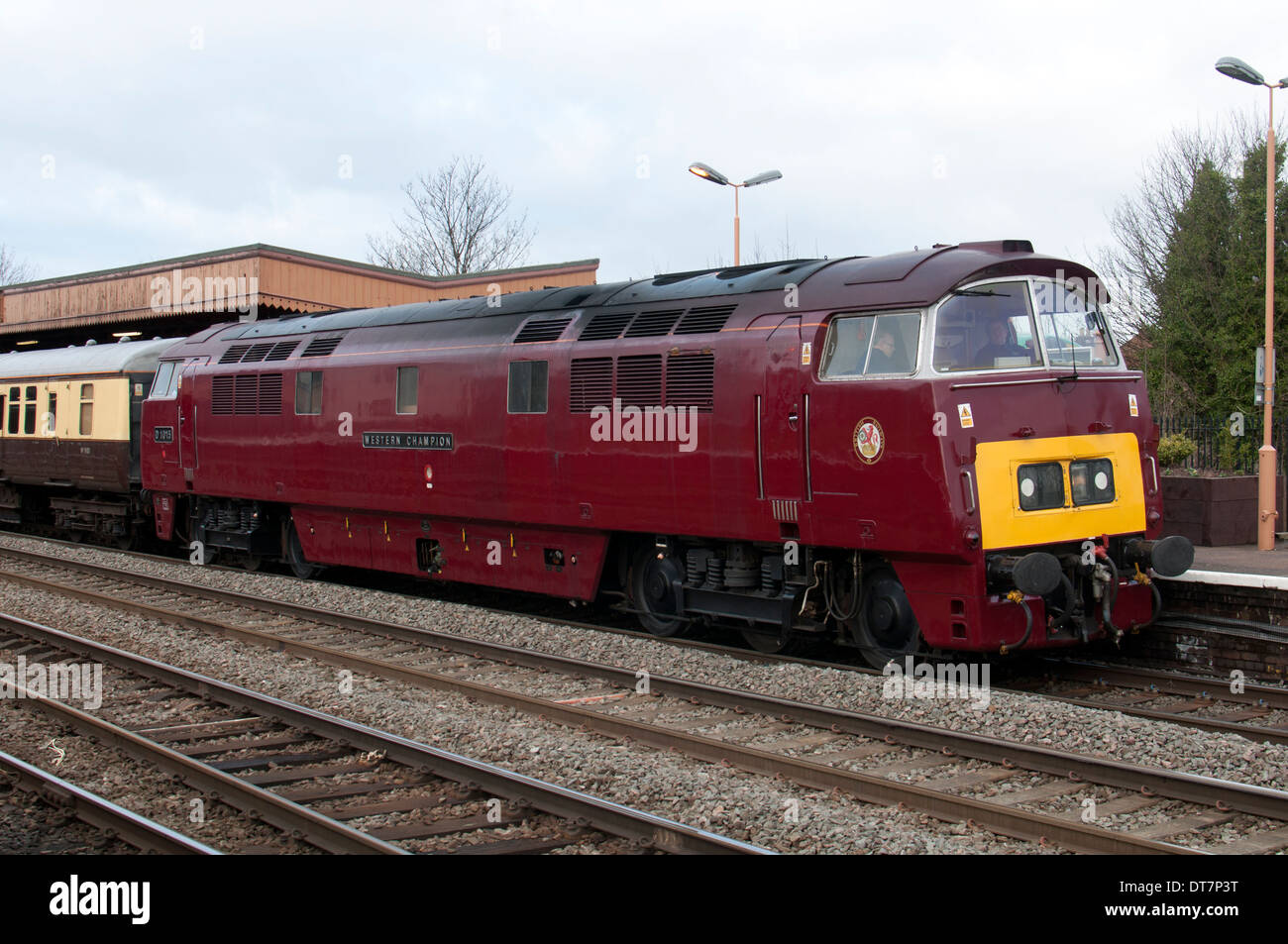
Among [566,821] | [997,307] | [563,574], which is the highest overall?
[997,307]

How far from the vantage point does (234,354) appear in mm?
17203

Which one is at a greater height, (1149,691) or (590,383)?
(590,383)

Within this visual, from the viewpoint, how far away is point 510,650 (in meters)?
10.8

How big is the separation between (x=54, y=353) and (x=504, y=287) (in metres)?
10.9

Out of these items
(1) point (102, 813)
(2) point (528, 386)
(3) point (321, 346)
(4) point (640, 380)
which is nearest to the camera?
(1) point (102, 813)

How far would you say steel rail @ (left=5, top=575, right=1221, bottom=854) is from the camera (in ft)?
19.8

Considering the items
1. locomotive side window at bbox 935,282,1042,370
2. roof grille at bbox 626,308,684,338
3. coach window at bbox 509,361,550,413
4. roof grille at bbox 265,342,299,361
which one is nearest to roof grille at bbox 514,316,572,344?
coach window at bbox 509,361,550,413

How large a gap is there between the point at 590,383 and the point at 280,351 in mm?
6580

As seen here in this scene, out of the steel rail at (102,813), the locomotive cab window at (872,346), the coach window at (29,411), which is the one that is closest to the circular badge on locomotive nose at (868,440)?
the locomotive cab window at (872,346)

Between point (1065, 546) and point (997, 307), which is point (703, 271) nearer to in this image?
point (997, 307)

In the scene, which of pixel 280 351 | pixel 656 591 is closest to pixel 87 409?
pixel 280 351

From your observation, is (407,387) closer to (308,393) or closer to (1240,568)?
(308,393)

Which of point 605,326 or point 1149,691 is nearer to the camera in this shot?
point 1149,691
